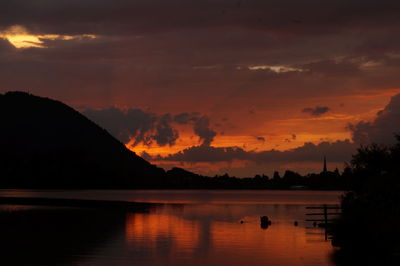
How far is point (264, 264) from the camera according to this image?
40.7m

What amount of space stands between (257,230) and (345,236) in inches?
801

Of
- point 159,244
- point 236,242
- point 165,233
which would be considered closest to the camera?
point 159,244

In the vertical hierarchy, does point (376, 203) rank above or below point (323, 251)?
above

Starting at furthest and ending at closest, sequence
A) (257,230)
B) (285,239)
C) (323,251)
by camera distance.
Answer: (257,230)
(285,239)
(323,251)

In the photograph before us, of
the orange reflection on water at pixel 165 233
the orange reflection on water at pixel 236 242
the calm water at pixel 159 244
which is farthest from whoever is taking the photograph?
the orange reflection on water at pixel 165 233

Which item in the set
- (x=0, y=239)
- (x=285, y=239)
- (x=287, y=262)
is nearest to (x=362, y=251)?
(x=287, y=262)

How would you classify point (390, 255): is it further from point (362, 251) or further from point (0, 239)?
point (0, 239)

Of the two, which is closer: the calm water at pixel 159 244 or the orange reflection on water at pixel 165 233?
the calm water at pixel 159 244

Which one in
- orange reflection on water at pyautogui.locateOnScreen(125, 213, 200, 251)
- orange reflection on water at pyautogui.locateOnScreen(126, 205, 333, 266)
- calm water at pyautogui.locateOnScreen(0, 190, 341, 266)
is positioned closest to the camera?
calm water at pyautogui.locateOnScreen(0, 190, 341, 266)

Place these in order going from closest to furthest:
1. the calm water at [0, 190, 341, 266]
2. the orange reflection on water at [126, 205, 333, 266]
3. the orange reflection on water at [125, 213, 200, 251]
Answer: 1. the calm water at [0, 190, 341, 266]
2. the orange reflection on water at [126, 205, 333, 266]
3. the orange reflection on water at [125, 213, 200, 251]

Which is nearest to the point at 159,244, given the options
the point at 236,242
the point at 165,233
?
the point at 236,242

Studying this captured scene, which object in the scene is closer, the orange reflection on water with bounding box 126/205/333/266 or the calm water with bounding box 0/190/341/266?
the calm water with bounding box 0/190/341/266

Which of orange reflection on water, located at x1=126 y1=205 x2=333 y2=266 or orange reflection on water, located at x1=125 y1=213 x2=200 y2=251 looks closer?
orange reflection on water, located at x1=126 y1=205 x2=333 y2=266

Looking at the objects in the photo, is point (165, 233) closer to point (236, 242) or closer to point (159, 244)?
point (236, 242)
